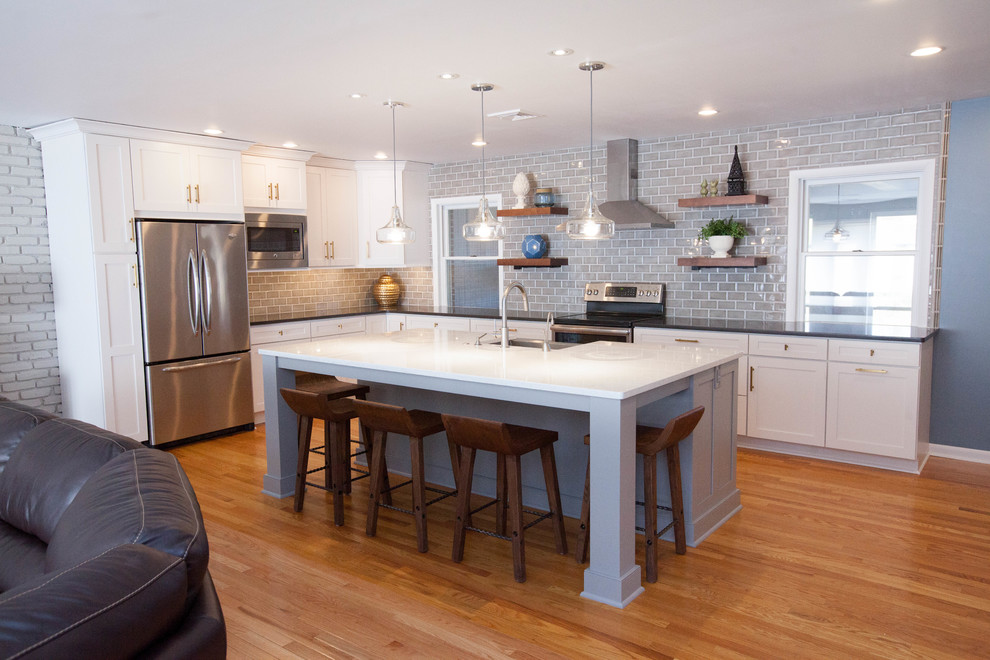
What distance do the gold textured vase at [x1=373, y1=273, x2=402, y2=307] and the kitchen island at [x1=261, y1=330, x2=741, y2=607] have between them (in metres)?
2.96

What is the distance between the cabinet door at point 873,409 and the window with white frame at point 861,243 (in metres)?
0.68

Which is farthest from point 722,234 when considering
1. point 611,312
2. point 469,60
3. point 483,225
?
point 469,60

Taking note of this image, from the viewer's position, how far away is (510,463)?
318cm

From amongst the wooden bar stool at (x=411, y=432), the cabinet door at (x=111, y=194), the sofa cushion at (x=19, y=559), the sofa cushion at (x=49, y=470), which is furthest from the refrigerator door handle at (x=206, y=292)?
the sofa cushion at (x=19, y=559)

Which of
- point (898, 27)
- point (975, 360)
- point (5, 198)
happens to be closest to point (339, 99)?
point (5, 198)

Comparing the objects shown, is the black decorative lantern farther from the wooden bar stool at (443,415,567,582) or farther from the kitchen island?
the wooden bar stool at (443,415,567,582)

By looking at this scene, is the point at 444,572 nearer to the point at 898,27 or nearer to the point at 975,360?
the point at 898,27

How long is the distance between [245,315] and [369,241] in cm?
182

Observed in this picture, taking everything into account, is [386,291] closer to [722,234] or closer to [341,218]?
[341,218]

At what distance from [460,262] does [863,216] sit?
391 centimetres

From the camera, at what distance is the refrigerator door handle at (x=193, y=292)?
538 centimetres

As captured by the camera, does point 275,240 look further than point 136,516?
Yes

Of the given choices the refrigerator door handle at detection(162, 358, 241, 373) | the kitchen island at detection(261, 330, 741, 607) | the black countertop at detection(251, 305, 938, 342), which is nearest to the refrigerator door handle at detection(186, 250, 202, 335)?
the refrigerator door handle at detection(162, 358, 241, 373)

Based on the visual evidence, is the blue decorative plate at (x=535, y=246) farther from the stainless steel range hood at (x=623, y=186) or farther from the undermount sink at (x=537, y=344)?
the undermount sink at (x=537, y=344)
